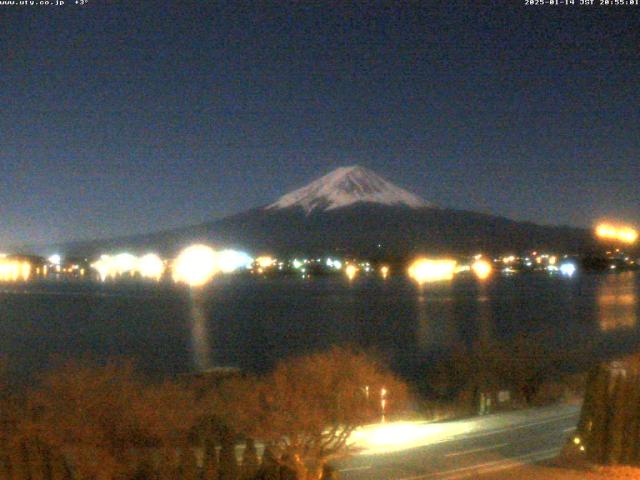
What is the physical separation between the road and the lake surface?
13.2 m

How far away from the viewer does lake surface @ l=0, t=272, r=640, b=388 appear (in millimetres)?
33062

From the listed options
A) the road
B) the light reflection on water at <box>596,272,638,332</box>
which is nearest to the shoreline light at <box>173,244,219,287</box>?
the light reflection on water at <box>596,272,638,332</box>

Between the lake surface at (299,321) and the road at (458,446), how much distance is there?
43.2ft

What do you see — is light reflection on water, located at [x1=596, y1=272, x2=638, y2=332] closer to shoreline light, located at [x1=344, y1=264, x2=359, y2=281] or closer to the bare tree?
shoreline light, located at [x1=344, y1=264, x2=359, y2=281]

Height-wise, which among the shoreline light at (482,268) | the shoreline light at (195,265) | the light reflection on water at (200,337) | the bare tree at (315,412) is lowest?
the light reflection on water at (200,337)

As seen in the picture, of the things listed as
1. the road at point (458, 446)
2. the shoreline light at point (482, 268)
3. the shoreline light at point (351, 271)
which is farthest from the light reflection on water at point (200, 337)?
the shoreline light at point (482, 268)

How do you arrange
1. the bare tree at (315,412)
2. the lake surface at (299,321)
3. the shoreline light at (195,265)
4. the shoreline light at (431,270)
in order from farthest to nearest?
the shoreline light at (195,265) < the shoreline light at (431,270) < the lake surface at (299,321) < the bare tree at (315,412)

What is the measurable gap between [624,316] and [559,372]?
21.8m

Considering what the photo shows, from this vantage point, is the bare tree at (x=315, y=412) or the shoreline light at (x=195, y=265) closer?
the bare tree at (x=315, y=412)

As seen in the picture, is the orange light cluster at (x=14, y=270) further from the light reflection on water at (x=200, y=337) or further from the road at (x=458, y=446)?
the road at (x=458, y=446)

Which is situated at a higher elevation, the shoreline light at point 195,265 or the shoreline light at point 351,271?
the shoreline light at point 195,265

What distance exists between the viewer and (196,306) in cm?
5950

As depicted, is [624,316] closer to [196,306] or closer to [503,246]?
[196,306]

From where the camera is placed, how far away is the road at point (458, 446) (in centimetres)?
916
